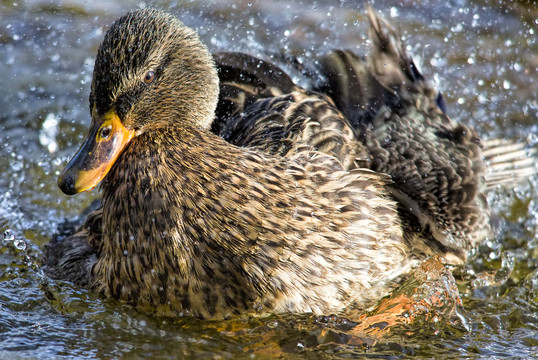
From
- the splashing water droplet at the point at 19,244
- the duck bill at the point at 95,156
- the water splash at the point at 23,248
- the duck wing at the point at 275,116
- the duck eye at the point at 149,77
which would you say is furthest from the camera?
the splashing water droplet at the point at 19,244

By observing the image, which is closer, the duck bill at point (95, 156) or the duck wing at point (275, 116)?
the duck bill at point (95, 156)

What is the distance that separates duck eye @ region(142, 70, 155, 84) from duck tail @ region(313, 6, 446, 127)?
1506 millimetres

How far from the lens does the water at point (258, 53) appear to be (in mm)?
3260

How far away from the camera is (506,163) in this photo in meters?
5.02

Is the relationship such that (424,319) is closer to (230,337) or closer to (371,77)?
(230,337)

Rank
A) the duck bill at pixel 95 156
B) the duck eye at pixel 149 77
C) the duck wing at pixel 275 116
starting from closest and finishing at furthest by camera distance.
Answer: the duck bill at pixel 95 156, the duck eye at pixel 149 77, the duck wing at pixel 275 116

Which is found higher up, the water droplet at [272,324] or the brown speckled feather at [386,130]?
the brown speckled feather at [386,130]

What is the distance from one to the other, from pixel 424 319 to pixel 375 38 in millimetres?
1934

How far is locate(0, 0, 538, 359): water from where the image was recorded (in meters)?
3.26

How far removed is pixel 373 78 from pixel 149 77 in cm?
171

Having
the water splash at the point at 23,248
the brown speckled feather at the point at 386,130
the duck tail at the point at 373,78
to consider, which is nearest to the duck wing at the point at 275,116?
the brown speckled feather at the point at 386,130

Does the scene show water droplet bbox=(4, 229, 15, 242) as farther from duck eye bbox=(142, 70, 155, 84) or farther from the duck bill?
duck eye bbox=(142, 70, 155, 84)

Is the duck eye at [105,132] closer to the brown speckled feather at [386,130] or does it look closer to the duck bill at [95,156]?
the duck bill at [95,156]

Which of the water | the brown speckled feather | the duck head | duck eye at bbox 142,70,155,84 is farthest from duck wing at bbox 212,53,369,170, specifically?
the water
